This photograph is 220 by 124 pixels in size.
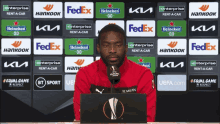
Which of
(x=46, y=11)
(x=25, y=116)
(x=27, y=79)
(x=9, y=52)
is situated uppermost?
(x=46, y=11)

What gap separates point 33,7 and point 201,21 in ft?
9.84

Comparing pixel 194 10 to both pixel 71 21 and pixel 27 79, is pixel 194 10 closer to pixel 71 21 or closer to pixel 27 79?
pixel 71 21

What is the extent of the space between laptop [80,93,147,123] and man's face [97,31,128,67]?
43 cm

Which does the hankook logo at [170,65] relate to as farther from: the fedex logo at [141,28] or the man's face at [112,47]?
the man's face at [112,47]

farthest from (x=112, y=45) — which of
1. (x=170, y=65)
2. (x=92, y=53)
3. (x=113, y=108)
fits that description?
(x=170, y=65)

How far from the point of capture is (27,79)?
3521 mm

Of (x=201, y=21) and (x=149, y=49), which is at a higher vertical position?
(x=201, y=21)

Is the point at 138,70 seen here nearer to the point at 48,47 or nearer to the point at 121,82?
the point at 121,82

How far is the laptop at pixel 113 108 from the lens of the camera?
104 cm

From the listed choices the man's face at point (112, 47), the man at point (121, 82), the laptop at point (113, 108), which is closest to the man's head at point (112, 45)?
the man's face at point (112, 47)

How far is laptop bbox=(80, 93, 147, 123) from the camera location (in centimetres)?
104

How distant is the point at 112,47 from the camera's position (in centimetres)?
142

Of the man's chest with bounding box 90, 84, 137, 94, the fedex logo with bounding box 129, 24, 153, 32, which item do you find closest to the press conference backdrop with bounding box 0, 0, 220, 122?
the fedex logo with bounding box 129, 24, 153, 32

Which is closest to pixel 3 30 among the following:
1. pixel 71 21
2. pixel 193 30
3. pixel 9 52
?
pixel 9 52
